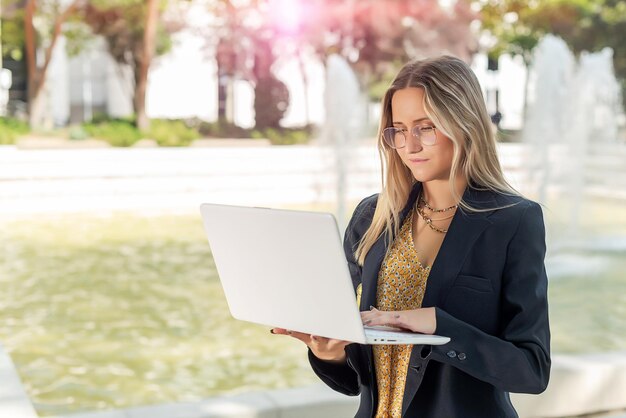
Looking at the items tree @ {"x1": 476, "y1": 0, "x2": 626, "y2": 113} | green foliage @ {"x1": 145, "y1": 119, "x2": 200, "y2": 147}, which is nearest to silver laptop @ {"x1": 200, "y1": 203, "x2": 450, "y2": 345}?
green foliage @ {"x1": 145, "y1": 119, "x2": 200, "y2": 147}

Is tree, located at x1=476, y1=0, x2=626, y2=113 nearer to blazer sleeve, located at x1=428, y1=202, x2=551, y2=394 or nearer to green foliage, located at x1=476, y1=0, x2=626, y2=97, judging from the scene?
green foliage, located at x1=476, y1=0, x2=626, y2=97

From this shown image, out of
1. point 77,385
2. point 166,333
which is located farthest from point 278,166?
point 77,385

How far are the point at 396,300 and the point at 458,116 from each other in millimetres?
380

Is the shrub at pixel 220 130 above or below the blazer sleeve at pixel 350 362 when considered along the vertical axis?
below

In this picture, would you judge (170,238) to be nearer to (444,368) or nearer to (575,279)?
(575,279)

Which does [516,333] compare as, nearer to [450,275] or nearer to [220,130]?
[450,275]

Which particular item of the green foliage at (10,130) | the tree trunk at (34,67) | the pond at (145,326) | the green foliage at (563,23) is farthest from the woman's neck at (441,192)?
the green foliage at (563,23)

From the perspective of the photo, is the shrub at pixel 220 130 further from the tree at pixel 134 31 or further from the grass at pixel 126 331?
the grass at pixel 126 331

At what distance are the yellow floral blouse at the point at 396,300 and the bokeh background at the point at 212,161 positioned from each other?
42cm

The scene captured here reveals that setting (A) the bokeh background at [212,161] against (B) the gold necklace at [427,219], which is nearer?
(B) the gold necklace at [427,219]

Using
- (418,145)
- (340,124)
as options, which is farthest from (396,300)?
(340,124)

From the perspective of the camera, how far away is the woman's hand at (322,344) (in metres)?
1.68

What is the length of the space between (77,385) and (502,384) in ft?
11.4

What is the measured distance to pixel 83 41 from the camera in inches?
1053
